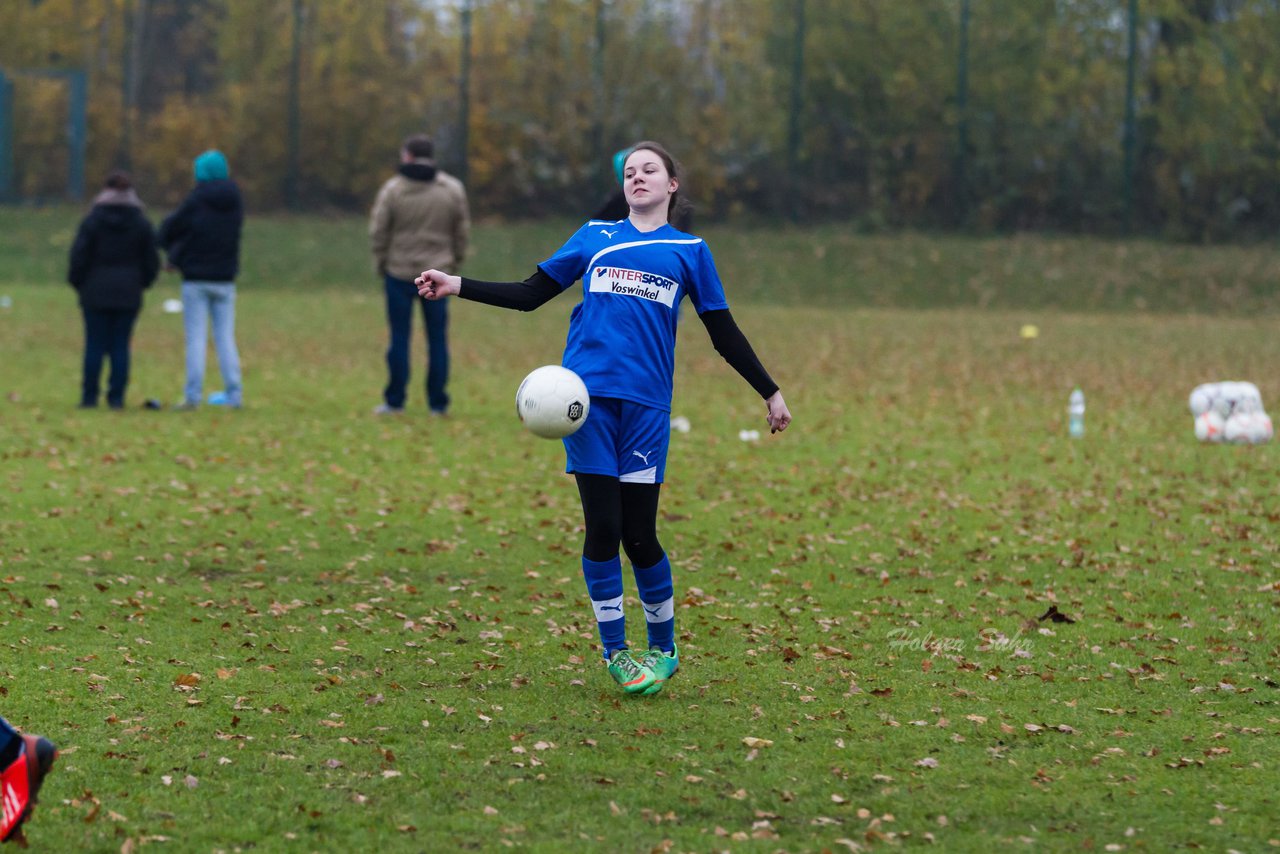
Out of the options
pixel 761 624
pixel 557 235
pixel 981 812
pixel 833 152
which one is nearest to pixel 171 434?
pixel 761 624

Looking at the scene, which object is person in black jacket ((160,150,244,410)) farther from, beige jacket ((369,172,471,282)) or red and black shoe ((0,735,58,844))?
red and black shoe ((0,735,58,844))

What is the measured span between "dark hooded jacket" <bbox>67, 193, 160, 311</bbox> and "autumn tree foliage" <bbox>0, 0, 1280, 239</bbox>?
2436 cm

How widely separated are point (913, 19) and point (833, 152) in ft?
11.5

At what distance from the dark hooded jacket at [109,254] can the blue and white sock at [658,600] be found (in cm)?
959

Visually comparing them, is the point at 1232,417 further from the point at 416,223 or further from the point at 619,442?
the point at 619,442

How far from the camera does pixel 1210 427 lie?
13.8 m

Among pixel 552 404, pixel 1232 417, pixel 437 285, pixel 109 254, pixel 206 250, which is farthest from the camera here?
pixel 206 250

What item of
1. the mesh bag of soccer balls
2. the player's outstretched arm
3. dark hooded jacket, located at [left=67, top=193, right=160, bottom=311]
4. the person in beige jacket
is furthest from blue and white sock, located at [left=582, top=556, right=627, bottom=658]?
dark hooded jacket, located at [left=67, top=193, right=160, bottom=311]

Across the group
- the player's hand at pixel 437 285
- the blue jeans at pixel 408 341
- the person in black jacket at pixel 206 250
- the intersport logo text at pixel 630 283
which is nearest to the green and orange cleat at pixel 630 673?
→ the intersport logo text at pixel 630 283

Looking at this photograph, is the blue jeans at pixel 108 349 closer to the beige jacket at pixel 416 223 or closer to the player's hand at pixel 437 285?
the beige jacket at pixel 416 223

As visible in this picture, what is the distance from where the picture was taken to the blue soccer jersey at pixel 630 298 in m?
5.99

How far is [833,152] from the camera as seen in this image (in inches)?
1511

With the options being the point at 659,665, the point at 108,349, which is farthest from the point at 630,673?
the point at 108,349

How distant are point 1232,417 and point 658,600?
29.3ft
